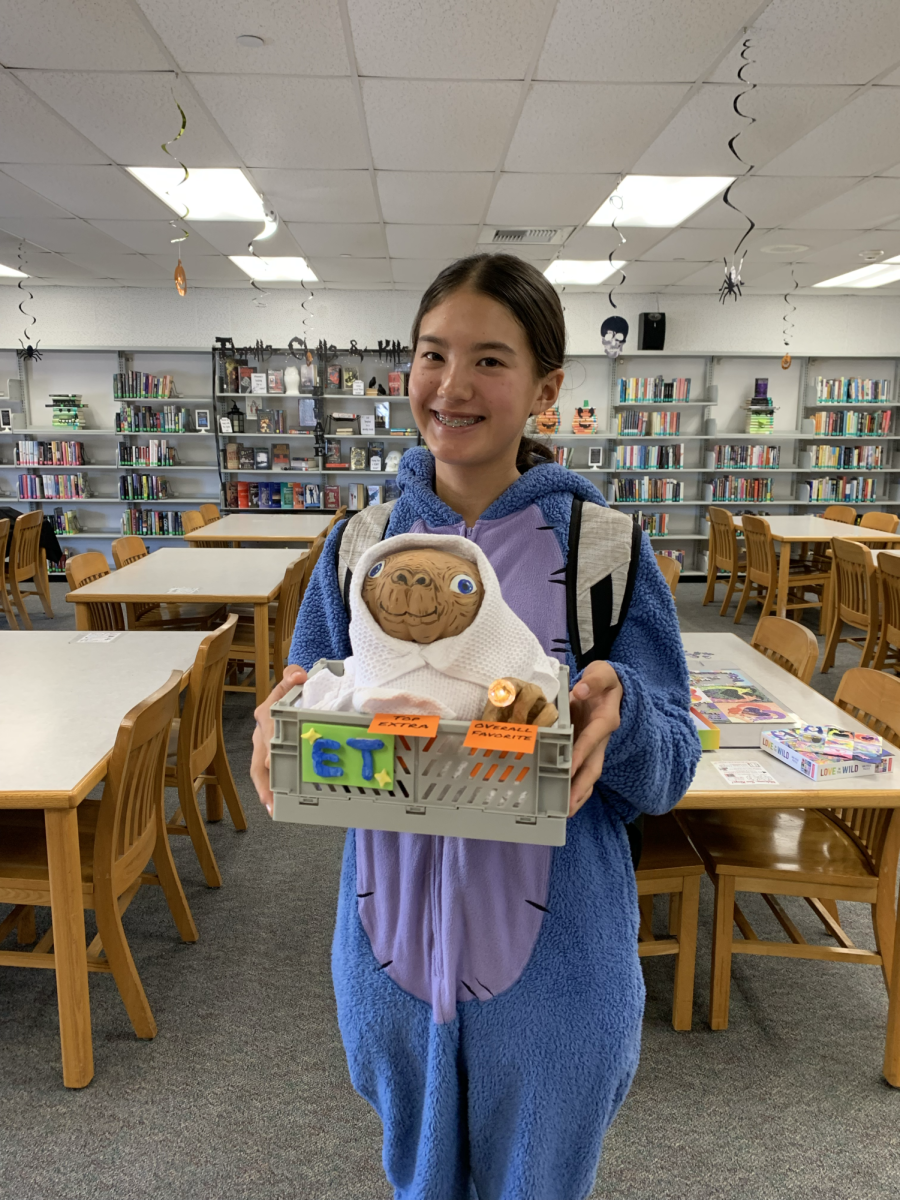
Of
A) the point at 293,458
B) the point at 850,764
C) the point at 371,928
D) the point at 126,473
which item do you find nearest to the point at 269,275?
the point at 293,458

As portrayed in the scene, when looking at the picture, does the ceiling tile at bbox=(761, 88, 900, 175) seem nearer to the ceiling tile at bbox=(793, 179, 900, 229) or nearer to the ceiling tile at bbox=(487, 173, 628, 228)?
the ceiling tile at bbox=(793, 179, 900, 229)

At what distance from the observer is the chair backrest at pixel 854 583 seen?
4.59 metres

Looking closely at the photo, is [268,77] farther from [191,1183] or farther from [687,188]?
[191,1183]

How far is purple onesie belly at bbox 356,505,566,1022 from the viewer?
83 cm

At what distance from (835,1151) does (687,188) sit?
469cm

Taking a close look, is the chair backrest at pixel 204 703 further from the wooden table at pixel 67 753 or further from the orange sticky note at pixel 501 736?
the orange sticky note at pixel 501 736

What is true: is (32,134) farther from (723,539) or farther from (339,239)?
(723,539)

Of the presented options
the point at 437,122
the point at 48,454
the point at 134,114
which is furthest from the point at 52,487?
the point at 437,122

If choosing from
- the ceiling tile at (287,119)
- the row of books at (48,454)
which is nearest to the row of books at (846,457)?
the ceiling tile at (287,119)

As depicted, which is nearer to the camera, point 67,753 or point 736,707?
point 67,753

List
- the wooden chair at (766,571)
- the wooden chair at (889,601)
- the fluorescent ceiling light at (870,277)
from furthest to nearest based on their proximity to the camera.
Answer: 1. the fluorescent ceiling light at (870,277)
2. the wooden chair at (766,571)
3. the wooden chair at (889,601)

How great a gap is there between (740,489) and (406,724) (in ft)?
27.4

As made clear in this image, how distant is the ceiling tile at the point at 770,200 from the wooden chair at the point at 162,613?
12.6ft

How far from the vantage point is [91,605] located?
3.76m
